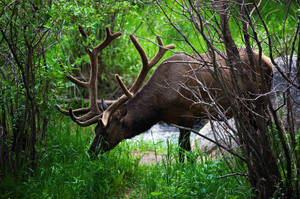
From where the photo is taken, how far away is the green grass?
3562 mm

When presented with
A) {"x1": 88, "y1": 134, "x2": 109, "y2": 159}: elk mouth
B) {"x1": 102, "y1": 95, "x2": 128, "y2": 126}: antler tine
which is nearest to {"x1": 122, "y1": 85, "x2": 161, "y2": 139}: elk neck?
{"x1": 102, "y1": 95, "x2": 128, "y2": 126}: antler tine

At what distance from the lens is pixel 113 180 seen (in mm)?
4445

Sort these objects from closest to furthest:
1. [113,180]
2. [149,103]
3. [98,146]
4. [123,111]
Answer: [113,180] → [98,146] → [123,111] → [149,103]

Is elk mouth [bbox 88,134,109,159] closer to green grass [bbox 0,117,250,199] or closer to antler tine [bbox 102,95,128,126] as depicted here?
green grass [bbox 0,117,250,199]

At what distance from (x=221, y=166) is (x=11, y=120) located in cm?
232

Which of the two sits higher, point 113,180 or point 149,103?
point 149,103

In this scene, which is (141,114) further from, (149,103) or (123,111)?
(123,111)

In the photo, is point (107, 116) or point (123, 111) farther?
point (123, 111)

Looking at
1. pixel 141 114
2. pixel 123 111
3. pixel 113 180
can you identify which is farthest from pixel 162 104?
pixel 113 180

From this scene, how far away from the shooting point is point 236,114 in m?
3.08

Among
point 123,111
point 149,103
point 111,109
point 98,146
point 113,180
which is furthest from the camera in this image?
point 149,103

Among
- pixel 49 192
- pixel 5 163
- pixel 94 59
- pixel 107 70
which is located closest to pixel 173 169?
pixel 49 192

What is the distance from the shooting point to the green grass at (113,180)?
140 inches

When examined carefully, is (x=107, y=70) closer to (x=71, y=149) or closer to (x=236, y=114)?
(x=71, y=149)
